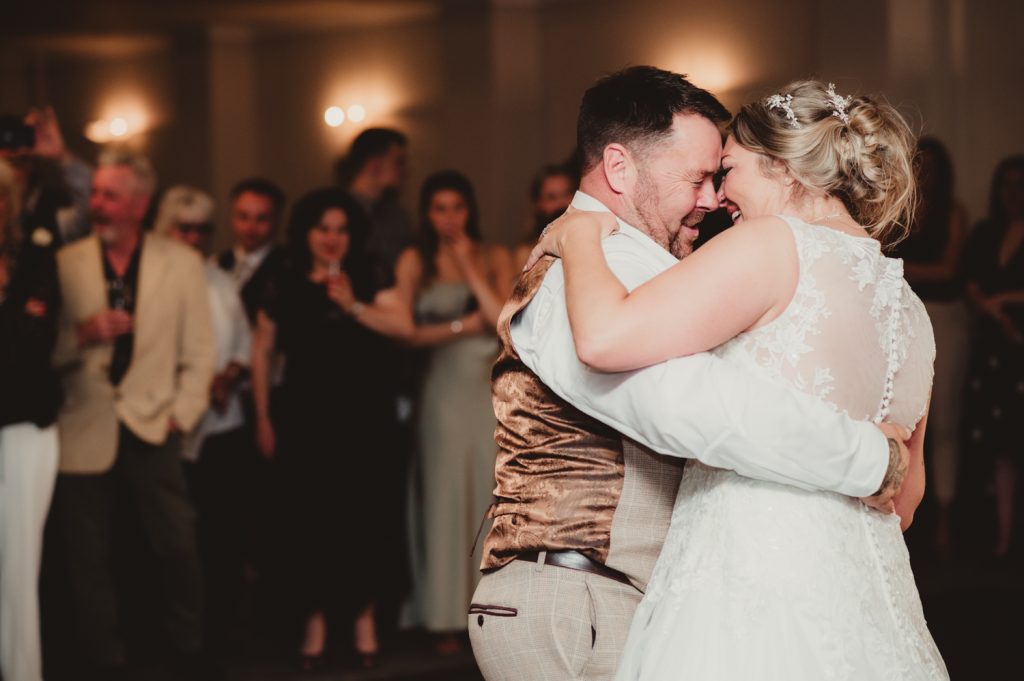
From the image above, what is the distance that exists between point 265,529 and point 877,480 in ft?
10.6

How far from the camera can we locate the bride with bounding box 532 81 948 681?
1.72 m

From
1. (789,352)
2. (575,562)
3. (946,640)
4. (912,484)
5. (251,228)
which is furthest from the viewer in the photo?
(251,228)

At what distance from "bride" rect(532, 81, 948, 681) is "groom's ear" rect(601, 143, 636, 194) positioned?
0.38ft

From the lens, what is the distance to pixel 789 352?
179 cm

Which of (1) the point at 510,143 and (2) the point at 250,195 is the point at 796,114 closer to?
(2) the point at 250,195

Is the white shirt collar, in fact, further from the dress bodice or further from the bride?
the dress bodice

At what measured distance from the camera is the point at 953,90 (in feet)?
23.0

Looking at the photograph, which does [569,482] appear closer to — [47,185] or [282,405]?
[282,405]

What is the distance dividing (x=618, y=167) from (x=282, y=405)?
9.23 feet

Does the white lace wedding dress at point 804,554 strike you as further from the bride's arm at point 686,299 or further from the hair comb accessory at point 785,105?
the hair comb accessory at point 785,105

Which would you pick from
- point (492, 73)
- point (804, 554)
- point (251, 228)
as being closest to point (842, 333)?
point (804, 554)

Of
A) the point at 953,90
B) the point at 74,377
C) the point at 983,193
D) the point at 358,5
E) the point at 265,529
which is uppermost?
the point at 358,5

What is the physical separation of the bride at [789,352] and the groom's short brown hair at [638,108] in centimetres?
9

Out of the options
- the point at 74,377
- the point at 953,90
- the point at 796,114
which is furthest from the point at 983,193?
the point at 796,114
